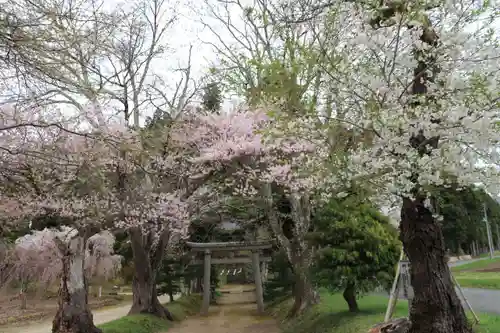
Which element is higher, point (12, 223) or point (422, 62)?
point (422, 62)

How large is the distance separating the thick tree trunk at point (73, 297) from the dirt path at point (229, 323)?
11.0ft

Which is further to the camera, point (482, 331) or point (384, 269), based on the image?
point (384, 269)

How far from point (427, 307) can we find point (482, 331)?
1.12m

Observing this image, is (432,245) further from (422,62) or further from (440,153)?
(422,62)

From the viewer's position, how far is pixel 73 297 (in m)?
9.02

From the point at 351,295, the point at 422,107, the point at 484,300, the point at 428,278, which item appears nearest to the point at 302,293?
the point at 351,295

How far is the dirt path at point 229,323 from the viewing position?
11680 millimetres

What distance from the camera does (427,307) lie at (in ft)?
14.8

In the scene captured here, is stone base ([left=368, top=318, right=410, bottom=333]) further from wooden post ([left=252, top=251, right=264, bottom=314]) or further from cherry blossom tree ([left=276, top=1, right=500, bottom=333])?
wooden post ([left=252, top=251, right=264, bottom=314])

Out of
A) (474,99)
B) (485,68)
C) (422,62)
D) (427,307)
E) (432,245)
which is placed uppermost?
(422,62)

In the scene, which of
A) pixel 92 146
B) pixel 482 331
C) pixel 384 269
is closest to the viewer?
pixel 482 331

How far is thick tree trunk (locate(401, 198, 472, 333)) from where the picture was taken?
4445 millimetres

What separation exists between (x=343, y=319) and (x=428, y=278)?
12.6ft

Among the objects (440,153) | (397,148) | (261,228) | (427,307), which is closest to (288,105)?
(397,148)
